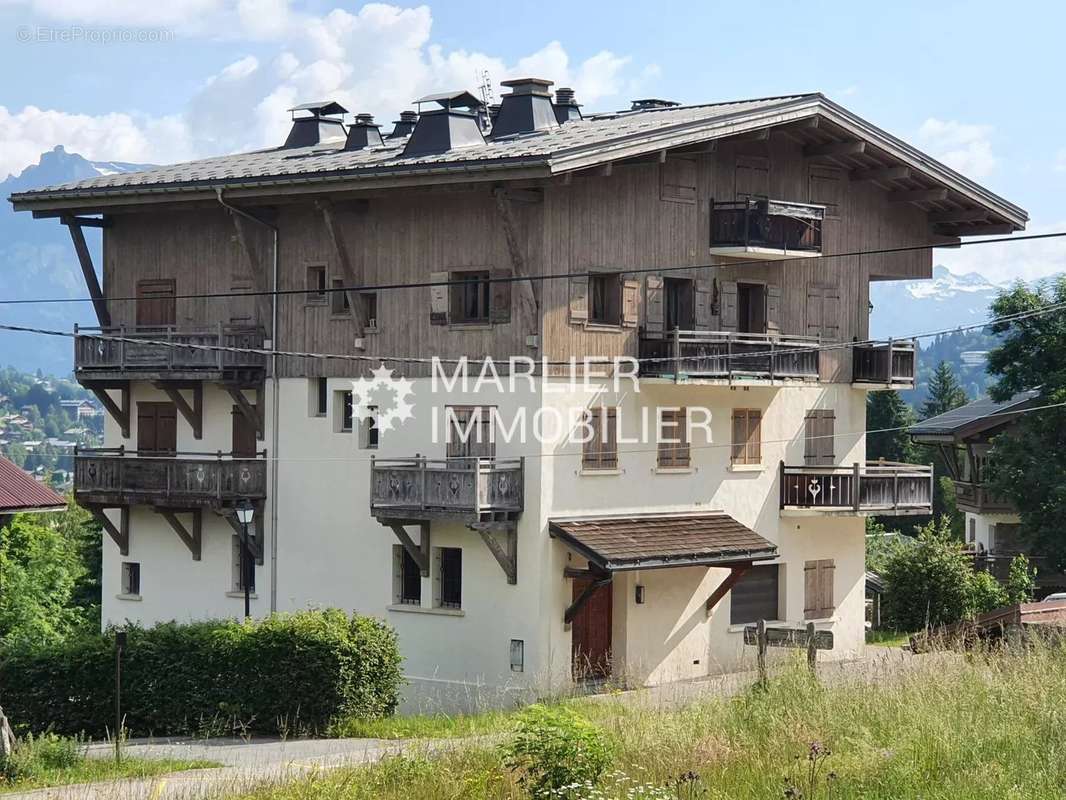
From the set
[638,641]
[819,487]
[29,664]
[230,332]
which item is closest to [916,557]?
[819,487]

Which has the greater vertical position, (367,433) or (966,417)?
(966,417)

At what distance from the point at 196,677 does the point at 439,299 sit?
8.81 metres

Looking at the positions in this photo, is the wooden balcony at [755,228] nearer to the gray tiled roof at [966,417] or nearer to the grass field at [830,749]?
the grass field at [830,749]

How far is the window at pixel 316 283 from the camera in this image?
3594 cm

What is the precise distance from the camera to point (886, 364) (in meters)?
38.4

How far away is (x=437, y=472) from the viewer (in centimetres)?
3225

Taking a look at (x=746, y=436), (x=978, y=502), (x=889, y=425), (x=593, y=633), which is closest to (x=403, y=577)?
(x=593, y=633)

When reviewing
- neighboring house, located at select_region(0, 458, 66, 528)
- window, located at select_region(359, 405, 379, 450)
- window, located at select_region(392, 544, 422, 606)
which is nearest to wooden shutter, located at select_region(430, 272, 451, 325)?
window, located at select_region(359, 405, 379, 450)

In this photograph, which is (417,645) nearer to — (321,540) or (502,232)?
(321,540)

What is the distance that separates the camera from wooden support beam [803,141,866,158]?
3634 cm

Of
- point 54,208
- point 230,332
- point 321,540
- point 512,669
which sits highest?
point 54,208

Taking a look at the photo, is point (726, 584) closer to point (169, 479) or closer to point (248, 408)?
point (248, 408)

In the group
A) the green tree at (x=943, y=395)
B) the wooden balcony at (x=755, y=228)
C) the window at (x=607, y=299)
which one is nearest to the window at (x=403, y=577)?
the window at (x=607, y=299)

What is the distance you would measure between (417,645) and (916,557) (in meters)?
13.4
